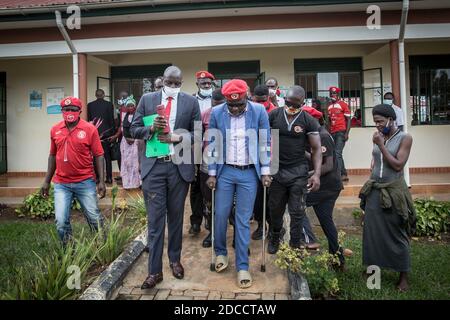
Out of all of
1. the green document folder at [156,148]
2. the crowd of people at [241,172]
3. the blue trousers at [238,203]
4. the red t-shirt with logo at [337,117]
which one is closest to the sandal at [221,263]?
the crowd of people at [241,172]

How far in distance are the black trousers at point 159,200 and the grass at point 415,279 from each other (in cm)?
181

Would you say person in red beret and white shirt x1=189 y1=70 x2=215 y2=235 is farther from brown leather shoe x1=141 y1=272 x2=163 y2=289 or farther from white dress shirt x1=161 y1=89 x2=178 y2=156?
brown leather shoe x1=141 y1=272 x2=163 y2=289

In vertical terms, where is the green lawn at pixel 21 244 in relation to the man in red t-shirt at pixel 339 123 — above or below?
below

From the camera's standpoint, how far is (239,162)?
401cm

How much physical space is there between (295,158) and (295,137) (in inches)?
8.8

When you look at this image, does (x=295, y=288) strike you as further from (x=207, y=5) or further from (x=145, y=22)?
(x=145, y=22)

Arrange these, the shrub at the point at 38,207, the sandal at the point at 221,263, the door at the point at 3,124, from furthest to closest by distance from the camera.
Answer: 1. the door at the point at 3,124
2. the shrub at the point at 38,207
3. the sandal at the point at 221,263

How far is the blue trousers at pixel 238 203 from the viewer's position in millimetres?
3955

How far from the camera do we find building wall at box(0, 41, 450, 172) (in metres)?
9.46

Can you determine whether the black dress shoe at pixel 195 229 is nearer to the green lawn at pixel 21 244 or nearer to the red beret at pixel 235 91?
the green lawn at pixel 21 244

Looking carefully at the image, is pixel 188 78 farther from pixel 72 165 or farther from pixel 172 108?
pixel 172 108

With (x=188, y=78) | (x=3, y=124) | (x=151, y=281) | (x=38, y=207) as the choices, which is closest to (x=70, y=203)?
(x=151, y=281)

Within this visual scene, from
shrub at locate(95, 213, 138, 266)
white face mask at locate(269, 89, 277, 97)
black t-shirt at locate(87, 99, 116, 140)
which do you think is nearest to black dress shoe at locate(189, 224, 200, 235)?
shrub at locate(95, 213, 138, 266)
